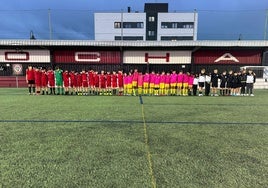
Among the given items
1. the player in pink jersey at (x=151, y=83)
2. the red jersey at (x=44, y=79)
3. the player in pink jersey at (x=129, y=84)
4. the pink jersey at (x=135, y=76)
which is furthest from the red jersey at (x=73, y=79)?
the player in pink jersey at (x=151, y=83)

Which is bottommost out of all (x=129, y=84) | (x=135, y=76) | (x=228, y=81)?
(x=129, y=84)

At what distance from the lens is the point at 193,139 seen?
425cm

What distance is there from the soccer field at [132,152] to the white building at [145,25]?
46.7 meters

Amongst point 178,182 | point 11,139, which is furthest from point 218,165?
point 11,139

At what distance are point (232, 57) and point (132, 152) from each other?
758 inches

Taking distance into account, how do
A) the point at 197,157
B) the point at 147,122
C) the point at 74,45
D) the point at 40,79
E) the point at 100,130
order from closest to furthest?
1. the point at 197,157
2. the point at 100,130
3. the point at 147,122
4. the point at 40,79
5. the point at 74,45

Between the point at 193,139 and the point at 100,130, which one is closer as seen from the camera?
the point at 193,139

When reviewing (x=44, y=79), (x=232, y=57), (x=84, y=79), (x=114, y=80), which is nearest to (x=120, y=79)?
(x=114, y=80)

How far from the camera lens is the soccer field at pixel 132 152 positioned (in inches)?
105

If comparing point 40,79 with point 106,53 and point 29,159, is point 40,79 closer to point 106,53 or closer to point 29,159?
point 106,53

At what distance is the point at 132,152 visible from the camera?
3.54 metres

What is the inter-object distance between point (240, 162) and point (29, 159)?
11.3 ft

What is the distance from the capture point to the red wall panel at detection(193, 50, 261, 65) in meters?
19.4

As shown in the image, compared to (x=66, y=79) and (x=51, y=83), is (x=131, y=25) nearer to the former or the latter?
(x=66, y=79)
